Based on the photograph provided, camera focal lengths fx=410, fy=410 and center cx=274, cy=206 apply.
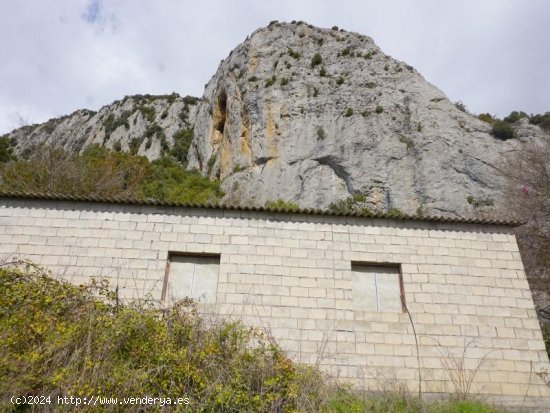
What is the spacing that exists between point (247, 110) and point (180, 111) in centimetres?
2599

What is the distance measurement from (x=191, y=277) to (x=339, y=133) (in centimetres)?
2211

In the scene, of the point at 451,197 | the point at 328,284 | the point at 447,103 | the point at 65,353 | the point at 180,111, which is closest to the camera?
the point at 65,353

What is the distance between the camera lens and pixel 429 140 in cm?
2819

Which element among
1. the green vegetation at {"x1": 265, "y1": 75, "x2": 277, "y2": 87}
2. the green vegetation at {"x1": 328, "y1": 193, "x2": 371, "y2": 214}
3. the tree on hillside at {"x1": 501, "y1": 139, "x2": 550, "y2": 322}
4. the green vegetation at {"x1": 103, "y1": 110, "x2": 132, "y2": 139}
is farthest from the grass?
the green vegetation at {"x1": 103, "y1": 110, "x2": 132, "y2": 139}

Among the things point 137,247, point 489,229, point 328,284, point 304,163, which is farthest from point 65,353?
point 304,163

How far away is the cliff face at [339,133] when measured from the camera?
2591 cm

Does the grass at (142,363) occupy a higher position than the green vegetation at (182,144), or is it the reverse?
the green vegetation at (182,144)

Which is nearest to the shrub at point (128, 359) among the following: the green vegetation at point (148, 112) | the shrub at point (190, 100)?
the green vegetation at point (148, 112)

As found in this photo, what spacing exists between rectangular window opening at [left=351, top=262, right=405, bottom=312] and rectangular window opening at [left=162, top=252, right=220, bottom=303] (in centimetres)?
328

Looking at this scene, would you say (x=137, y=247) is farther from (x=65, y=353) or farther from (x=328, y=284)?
(x=328, y=284)

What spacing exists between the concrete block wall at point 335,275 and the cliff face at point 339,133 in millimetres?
15085

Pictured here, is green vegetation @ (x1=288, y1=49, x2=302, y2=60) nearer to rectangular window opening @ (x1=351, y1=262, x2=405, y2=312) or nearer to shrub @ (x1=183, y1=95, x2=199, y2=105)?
shrub @ (x1=183, y1=95, x2=199, y2=105)

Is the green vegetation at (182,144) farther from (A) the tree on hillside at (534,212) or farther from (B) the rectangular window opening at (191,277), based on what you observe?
(B) the rectangular window opening at (191,277)

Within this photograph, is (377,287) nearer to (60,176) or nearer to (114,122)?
(60,176)
